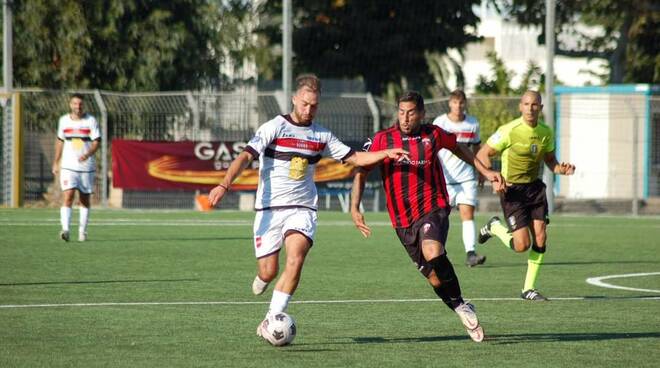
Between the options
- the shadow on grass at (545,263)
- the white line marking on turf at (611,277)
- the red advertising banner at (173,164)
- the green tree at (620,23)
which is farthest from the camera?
the green tree at (620,23)

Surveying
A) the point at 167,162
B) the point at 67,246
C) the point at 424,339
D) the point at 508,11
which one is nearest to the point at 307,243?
the point at 424,339

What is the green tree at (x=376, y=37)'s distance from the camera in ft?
148

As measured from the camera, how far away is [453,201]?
58.3 ft

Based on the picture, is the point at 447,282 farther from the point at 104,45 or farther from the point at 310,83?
the point at 104,45

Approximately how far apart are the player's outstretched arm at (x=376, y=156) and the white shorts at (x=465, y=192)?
764 centimetres

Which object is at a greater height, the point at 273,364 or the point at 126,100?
the point at 126,100

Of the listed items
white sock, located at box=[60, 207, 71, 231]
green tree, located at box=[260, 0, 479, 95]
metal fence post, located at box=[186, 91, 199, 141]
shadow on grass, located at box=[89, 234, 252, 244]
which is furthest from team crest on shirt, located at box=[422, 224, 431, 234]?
green tree, located at box=[260, 0, 479, 95]

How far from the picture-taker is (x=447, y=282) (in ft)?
32.3

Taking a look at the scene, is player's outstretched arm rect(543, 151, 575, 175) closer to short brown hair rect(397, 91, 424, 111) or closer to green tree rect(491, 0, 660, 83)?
short brown hair rect(397, 91, 424, 111)

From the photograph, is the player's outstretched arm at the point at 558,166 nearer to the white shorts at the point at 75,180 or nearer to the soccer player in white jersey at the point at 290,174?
the soccer player in white jersey at the point at 290,174

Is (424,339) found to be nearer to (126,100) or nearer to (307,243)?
(307,243)

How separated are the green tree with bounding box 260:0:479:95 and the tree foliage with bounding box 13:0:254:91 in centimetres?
747

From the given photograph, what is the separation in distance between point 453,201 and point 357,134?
44.8ft

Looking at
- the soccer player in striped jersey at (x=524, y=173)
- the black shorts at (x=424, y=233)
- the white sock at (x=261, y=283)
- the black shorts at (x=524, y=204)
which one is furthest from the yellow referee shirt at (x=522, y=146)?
the white sock at (x=261, y=283)
